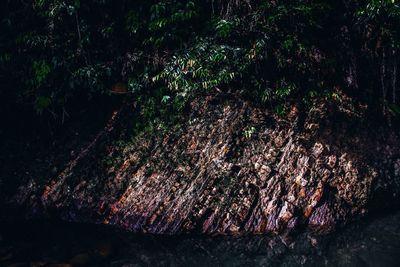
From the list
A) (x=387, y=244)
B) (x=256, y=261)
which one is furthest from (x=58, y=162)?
(x=387, y=244)

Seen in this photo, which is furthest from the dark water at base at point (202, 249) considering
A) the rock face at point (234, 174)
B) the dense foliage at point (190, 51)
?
the dense foliage at point (190, 51)

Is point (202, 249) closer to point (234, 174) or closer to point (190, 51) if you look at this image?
point (234, 174)

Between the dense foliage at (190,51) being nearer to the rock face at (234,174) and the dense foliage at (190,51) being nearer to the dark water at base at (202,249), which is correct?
the rock face at (234,174)

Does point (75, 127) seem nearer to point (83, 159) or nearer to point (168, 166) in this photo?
point (83, 159)

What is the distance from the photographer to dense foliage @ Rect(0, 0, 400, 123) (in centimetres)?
437

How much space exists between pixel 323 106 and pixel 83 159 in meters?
3.17

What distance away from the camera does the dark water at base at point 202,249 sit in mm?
3803

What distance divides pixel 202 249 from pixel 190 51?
2.29 metres

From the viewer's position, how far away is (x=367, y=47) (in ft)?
14.8

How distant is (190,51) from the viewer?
4.41 metres

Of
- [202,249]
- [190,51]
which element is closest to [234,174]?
[202,249]

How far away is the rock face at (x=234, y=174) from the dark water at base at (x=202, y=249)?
0.53ft

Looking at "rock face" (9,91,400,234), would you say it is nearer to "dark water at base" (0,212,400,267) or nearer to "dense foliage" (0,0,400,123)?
"dark water at base" (0,212,400,267)

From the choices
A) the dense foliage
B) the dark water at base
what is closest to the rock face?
the dark water at base
